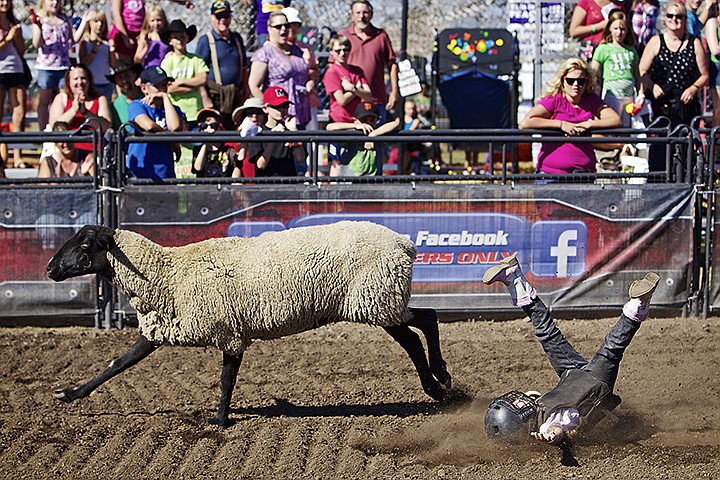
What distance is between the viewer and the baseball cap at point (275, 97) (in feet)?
29.8

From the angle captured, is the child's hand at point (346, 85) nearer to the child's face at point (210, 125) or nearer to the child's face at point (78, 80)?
the child's face at point (210, 125)

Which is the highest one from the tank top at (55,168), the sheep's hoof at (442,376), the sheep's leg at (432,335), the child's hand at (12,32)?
the child's hand at (12,32)

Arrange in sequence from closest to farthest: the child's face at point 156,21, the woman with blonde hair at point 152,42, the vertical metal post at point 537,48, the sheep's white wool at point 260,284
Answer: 1. the sheep's white wool at point 260,284
2. the woman with blonde hair at point 152,42
3. the child's face at point 156,21
4. the vertical metal post at point 537,48

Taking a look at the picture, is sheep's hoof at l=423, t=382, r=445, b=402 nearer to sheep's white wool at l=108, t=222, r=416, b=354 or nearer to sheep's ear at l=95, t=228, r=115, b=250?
sheep's white wool at l=108, t=222, r=416, b=354

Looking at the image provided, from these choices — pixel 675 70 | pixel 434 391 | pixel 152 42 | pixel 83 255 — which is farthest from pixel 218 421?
pixel 675 70

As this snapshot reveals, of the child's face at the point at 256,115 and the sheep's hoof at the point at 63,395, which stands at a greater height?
the child's face at the point at 256,115

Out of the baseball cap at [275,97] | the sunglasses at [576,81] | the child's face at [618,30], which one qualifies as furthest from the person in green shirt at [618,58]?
the baseball cap at [275,97]

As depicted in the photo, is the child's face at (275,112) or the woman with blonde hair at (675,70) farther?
the woman with blonde hair at (675,70)

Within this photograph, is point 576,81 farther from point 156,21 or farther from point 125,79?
point 156,21

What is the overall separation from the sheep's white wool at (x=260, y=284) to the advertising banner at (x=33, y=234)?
258cm

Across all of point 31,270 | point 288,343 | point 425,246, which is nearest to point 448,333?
point 425,246

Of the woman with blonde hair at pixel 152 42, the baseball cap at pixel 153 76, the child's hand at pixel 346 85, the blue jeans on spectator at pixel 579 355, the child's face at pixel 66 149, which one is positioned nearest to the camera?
the blue jeans on spectator at pixel 579 355

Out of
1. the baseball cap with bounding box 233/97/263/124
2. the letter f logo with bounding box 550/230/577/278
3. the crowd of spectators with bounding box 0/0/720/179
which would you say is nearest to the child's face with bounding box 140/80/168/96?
the crowd of spectators with bounding box 0/0/720/179

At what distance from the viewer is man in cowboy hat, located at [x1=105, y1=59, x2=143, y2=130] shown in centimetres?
912
